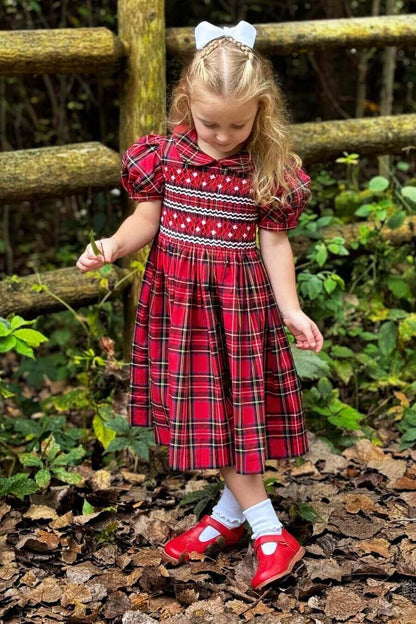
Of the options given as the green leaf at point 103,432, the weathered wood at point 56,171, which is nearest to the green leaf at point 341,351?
the green leaf at point 103,432

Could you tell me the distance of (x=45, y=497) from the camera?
2820mm

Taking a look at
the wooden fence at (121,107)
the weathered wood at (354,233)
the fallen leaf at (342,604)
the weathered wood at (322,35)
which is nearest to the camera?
the fallen leaf at (342,604)

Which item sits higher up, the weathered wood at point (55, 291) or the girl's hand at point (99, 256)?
the girl's hand at point (99, 256)

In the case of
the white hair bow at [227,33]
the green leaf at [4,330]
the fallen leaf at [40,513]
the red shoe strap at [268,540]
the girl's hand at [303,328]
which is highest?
the white hair bow at [227,33]

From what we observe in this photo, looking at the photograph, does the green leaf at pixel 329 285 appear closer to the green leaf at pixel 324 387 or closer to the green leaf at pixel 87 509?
the green leaf at pixel 324 387

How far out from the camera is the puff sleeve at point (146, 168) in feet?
7.79

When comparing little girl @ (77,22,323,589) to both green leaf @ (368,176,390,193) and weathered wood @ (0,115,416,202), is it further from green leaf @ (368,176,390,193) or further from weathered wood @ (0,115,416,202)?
green leaf @ (368,176,390,193)

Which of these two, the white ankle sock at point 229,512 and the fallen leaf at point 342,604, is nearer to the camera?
the fallen leaf at point 342,604

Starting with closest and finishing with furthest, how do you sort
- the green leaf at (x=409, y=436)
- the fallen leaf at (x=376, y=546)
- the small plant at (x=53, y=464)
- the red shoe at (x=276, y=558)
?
the red shoe at (x=276, y=558)
the fallen leaf at (x=376, y=546)
the small plant at (x=53, y=464)
the green leaf at (x=409, y=436)

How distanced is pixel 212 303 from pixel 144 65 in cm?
125

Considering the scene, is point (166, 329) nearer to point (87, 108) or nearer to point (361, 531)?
point (361, 531)

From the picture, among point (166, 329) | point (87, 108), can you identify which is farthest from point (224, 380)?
point (87, 108)

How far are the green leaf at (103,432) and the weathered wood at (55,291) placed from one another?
0.51 metres

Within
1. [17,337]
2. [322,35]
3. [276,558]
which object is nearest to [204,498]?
[276,558]
